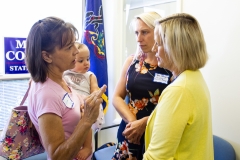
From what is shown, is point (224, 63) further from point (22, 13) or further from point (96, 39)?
point (22, 13)

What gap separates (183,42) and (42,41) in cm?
66

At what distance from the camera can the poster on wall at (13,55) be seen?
2475 mm

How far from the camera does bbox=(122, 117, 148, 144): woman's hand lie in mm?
1405

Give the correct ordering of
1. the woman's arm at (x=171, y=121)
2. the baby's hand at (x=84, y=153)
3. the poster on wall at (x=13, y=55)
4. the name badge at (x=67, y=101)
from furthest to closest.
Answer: the poster on wall at (x=13, y=55)
the baby's hand at (x=84, y=153)
the name badge at (x=67, y=101)
the woman's arm at (x=171, y=121)

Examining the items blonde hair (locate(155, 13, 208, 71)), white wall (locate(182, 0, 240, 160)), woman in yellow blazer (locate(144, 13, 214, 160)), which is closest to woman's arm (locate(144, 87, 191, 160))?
woman in yellow blazer (locate(144, 13, 214, 160))

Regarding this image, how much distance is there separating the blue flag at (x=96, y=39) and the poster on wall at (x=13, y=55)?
0.74m

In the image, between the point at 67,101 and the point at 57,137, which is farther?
the point at 67,101

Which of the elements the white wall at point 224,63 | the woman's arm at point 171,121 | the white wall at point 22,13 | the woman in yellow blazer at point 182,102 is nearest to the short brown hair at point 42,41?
the woman in yellow blazer at point 182,102

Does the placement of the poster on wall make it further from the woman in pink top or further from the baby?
the woman in pink top

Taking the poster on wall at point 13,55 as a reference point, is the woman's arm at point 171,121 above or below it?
below

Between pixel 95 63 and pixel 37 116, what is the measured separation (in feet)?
5.78

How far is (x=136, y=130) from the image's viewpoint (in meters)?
1.40

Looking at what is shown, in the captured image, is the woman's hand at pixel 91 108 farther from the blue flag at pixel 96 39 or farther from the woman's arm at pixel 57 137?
the blue flag at pixel 96 39

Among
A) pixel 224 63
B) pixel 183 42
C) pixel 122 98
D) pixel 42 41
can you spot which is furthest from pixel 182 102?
pixel 224 63
